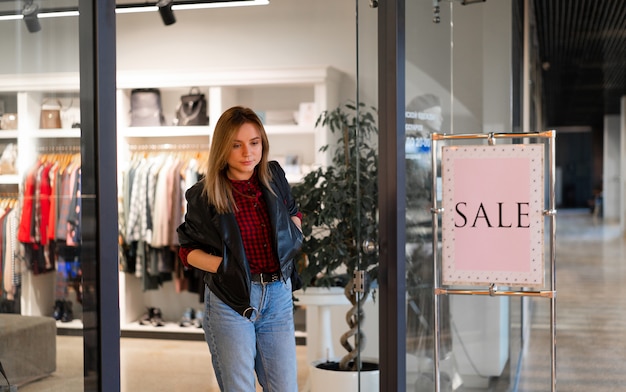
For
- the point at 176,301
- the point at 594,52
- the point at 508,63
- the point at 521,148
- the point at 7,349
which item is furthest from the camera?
the point at 594,52

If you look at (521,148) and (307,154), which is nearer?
(521,148)

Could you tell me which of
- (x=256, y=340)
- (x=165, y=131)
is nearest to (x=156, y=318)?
(x=165, y=131)

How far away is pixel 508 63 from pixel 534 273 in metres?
2.25

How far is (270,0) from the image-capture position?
22.1 feet

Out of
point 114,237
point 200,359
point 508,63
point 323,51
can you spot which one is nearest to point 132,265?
point 200,359

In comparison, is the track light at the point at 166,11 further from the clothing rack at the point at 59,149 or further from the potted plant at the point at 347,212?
the clothing rack at the point at 59,149

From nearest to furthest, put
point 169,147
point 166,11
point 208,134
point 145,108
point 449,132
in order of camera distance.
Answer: point 449,132, point 166,11, point 208,134, point 145,108, point 169,147

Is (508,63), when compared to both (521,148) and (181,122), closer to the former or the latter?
(521,148)

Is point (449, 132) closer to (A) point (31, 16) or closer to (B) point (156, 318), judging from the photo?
(A) point (31, 16)

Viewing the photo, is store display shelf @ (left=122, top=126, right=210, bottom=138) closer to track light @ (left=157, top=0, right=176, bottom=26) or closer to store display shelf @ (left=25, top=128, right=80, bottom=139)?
track light @ (left=157, top=0, right=176, bottom=26)

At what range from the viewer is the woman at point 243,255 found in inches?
103

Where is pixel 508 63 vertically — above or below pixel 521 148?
above

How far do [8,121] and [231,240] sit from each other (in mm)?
1101

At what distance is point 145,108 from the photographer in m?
6.80
